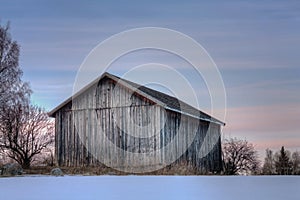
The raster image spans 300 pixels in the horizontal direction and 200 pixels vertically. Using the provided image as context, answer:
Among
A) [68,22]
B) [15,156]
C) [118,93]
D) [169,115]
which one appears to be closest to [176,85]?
[169,115]

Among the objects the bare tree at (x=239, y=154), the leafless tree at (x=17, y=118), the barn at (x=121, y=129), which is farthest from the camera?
the bare tree at (x=239, y=154)

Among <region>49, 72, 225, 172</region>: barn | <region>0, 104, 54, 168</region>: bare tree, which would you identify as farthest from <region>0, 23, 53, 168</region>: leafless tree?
<region>49, 72, 225, 172</region>: barn

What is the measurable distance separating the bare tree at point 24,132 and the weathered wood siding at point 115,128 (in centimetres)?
374

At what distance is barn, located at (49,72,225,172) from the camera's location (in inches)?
639

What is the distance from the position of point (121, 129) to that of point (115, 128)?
0.28 metres

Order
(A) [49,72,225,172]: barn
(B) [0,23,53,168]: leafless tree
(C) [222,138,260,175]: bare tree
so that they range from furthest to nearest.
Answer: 1. (C) [222,138,260,175]: bare tree
2. (B) [0,23,53,168]: leafless tree
3. (A) [49,72,225,172]: barn

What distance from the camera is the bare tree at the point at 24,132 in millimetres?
21203

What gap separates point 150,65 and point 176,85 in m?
1.42

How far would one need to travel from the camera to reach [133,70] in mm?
17062

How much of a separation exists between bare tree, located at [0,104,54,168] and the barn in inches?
150

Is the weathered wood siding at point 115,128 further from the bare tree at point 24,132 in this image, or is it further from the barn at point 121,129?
the bare tree at point 24,132

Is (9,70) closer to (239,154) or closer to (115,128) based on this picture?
(115,128)

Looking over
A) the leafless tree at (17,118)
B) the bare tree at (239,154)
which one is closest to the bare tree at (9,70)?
the leafless tree at (17,118)

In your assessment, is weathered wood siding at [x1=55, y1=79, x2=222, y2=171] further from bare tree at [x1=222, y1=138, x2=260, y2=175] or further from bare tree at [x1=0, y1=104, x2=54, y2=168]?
bare tree at [x1=222, y1=138, x2=260, y2=175]
